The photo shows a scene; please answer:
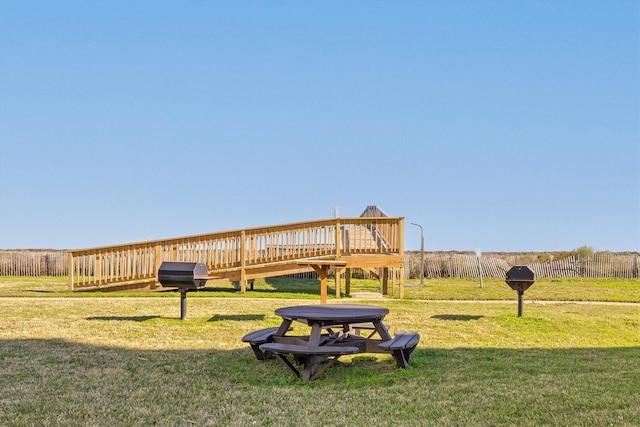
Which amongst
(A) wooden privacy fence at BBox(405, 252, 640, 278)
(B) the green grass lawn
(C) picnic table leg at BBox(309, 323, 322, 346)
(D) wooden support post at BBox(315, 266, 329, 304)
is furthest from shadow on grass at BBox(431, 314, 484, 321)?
(A) wooden privacy fence at BBox(405, 252, 640, 278)

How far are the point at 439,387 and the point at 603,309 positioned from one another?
9114 mm

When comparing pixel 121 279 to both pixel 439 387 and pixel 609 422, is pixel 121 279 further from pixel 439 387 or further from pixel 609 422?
pixel 609 422

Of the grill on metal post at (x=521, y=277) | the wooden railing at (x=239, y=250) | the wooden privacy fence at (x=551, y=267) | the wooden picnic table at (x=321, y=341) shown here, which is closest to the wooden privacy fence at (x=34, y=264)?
the wooden railing at (x=239, y=250)

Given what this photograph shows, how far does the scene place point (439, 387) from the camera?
5.73 m

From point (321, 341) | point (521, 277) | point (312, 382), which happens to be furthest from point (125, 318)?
point (521, 277)

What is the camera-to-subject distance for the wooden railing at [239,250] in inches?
667

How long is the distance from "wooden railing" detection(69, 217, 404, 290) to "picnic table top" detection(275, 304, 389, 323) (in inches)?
379

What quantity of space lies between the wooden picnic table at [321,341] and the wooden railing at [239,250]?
31.0ft

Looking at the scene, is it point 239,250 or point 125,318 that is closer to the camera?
point 125,318

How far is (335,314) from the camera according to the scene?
6539 mm

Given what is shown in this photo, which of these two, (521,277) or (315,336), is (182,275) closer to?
(315,336)

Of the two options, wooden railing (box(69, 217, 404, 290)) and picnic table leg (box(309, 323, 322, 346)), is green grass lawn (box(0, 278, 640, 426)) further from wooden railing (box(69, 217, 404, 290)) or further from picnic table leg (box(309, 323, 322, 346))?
wooden railing (box(69, 217, 404, 290))

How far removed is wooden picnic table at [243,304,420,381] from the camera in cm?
612

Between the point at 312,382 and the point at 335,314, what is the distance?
0.82 meters
